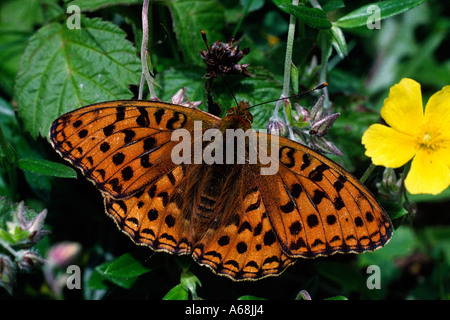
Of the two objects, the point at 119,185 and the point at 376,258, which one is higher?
the point at 119,185

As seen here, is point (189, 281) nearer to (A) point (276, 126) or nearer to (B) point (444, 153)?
(A) point (276, 126)

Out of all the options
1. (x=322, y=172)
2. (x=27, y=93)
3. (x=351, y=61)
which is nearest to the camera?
(x=322, y=172)

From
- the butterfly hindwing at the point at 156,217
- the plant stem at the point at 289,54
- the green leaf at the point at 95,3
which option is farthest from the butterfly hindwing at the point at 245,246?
the green leaf at the point at 95,3

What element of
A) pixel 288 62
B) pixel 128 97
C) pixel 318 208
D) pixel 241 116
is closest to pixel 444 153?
pixel 318 208

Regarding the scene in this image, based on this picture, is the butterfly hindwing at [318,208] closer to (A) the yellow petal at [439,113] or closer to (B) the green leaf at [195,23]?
(A) the yellow petal at [439,113]

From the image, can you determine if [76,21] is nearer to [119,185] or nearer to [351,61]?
[119,185]

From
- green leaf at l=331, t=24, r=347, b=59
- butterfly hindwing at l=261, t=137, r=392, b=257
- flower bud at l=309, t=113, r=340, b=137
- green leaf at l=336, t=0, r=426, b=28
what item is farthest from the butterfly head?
green leaf at l=336, t=0, r=426, b=28

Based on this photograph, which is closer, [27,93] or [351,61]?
[27,93]
